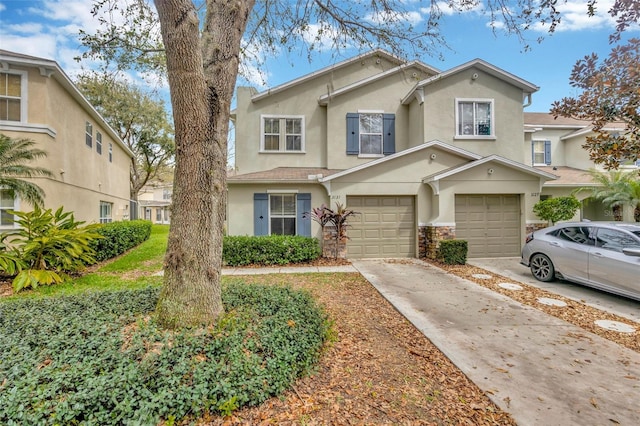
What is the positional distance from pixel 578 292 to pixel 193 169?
8.11 metres

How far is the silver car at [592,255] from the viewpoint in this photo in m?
5.56

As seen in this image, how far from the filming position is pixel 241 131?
12.0 metres

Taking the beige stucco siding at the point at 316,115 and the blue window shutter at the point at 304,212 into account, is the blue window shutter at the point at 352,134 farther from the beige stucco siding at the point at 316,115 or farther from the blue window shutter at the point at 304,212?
the blue window shutter at the point at 304,212

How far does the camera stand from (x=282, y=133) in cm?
1218

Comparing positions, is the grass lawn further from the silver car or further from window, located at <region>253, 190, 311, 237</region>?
window, located at <region>253, 190, 311, 237</region>

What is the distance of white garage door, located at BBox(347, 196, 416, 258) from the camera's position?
1055 cm

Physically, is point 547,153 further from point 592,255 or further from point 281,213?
point 281,213

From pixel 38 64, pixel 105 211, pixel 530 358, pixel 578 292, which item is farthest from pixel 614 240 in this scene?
pixel 105 211

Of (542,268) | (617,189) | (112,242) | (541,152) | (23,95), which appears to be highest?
(23,95)

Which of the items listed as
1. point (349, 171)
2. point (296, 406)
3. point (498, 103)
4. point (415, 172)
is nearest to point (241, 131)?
point (349, 171)

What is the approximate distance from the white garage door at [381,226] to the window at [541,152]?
8.73 metres

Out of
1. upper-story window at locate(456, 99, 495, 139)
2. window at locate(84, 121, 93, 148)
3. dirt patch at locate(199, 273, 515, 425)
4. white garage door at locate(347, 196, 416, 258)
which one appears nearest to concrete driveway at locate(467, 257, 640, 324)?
white garage door at locate(347, 196, 416, 258)

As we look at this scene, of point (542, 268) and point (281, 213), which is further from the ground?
point (281, 213)

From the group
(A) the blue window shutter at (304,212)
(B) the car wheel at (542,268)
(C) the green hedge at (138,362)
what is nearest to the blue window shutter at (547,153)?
(B) the car wheel at (542,268)
